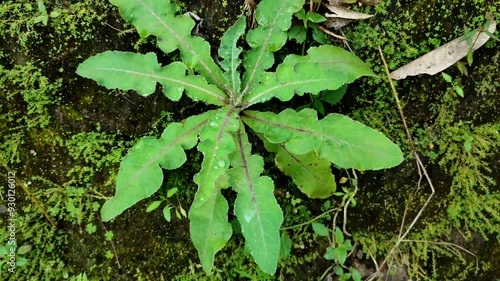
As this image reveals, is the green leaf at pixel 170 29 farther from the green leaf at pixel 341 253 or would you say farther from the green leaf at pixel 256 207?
the green leaf at pixel 341 253

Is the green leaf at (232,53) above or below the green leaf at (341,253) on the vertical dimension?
above

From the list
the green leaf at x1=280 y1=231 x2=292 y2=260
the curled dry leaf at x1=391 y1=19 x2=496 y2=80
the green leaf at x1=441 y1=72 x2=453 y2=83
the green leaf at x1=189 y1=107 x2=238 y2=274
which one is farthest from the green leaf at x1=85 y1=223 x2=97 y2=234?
the green leaf at x1=441 y1=72 x2=453 y2=83

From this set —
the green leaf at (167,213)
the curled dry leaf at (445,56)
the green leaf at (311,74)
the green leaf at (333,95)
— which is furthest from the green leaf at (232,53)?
the curled dry leaf at (445,56)

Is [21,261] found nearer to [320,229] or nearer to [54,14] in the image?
[54,14]

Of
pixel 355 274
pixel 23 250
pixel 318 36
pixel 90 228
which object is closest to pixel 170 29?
pixel 318 36

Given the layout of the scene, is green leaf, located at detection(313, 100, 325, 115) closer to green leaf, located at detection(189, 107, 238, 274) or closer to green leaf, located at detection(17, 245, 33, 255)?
green leaf, located at detection(189, 107, 238, 274)

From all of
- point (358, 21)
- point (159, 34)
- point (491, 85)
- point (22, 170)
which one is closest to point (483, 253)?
point (491, 85)
